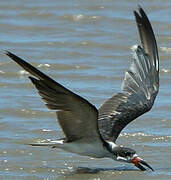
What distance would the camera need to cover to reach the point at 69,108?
29.7 ft

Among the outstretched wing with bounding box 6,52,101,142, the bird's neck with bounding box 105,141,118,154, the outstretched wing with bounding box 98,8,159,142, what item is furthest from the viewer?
the outstretched wing with bounding box 98,8,159,142

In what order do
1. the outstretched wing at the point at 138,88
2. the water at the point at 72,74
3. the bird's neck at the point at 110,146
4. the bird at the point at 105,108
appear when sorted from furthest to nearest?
the outstretched wing at the point at 138,88 < the water at the point at 72,74 < the bird's neck at the point at 110,146 < the bird at the point at 105,108

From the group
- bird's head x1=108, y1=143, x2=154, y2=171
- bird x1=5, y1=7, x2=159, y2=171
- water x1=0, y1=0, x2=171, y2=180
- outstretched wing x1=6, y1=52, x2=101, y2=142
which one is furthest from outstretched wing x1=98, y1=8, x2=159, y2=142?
outstretched wing x1=6, y1=52, x2=101, y2=142

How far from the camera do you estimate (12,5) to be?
1666 centimetres

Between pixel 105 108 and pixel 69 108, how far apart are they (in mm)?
1728

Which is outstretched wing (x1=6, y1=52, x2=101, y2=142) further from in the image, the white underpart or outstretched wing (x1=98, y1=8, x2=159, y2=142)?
outstretched wing (x1=98, y1=8, x2=159, y2=142)

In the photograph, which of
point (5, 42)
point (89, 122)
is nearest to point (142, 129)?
point (89, 122)

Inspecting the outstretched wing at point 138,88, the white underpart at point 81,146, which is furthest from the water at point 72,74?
the outstretched wing at point 138,88

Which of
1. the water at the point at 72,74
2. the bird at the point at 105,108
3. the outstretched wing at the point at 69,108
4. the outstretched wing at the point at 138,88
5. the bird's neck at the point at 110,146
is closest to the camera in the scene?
the outstretched wing at the point at 69,108

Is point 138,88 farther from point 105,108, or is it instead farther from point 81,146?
point 81,146

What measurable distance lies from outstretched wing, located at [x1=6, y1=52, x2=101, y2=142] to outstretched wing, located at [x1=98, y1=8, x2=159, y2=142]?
852 mm

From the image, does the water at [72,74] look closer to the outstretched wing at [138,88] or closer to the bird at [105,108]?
the bird at [105,108]

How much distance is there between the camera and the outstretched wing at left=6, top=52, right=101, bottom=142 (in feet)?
28.5

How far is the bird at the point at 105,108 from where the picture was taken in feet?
28.9
